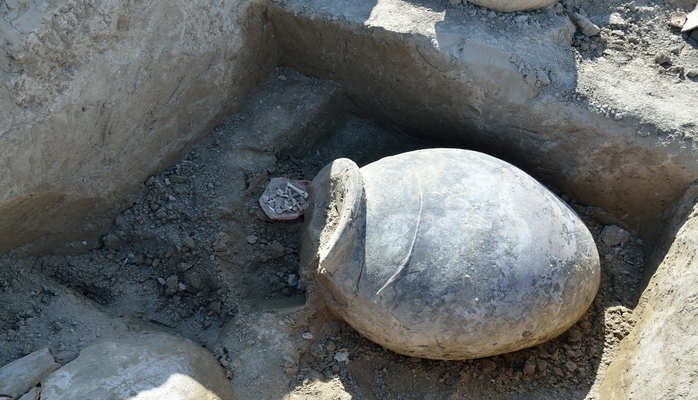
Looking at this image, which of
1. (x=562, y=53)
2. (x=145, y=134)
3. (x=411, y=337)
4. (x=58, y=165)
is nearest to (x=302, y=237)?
(x=411, y=337)

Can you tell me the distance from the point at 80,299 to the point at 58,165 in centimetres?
72

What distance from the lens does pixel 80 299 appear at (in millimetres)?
3416

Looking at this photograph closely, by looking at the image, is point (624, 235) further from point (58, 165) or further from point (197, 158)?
point (58, 165)

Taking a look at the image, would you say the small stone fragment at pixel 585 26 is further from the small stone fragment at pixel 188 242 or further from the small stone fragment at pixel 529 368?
the small stone fragment at pixel 188 242

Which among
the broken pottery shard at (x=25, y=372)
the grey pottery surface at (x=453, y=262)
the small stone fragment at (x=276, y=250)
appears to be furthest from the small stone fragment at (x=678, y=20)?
the broken pottery shard at (x=25, y=372)

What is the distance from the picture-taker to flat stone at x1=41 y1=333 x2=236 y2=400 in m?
2.78

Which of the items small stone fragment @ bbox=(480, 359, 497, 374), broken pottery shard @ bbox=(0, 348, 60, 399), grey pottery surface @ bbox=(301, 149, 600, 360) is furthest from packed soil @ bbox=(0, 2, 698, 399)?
grey pottery surface @ bbox=(301, 149, 600, 360)

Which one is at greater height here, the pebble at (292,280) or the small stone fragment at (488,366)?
the pebble at (292,280)

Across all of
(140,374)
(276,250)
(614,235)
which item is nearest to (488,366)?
(614,235)

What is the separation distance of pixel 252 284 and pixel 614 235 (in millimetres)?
2148

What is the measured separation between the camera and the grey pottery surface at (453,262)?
120 inches

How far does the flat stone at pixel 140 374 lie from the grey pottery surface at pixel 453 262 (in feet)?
2.37

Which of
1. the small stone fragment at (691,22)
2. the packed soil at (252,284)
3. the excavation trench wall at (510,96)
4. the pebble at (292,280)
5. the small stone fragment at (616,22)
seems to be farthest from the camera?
the small stone fragment at (616,22)

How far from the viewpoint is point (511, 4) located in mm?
3791
